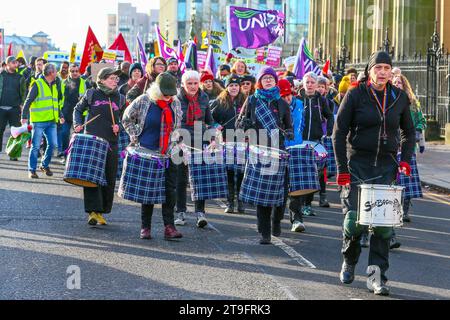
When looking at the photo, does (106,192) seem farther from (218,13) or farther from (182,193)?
(218,13)

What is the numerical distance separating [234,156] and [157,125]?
2703 mm

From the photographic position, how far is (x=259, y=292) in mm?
7781

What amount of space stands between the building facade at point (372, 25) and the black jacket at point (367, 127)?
68.3 ft

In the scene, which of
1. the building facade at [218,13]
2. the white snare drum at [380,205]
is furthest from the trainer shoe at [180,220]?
the building facade at [218,13]

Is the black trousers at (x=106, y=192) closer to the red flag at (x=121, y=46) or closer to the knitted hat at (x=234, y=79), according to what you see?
the knitted hat at (x=234, y=79)

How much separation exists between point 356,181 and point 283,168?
94.6 inches

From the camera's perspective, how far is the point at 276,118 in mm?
10461

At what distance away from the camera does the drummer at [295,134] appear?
11352 mm

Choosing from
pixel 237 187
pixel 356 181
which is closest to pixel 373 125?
pixel 356 181

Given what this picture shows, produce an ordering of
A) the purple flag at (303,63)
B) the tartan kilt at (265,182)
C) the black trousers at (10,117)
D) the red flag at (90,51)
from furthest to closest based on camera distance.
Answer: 1. the red flag at (90,51)
2. the black trousers at (10,117)
3. the purple flag at (303,63)
4. the tartan kilt at (265,182)

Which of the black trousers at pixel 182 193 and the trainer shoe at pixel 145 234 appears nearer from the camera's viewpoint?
the trainer shoe at pixel 145 234

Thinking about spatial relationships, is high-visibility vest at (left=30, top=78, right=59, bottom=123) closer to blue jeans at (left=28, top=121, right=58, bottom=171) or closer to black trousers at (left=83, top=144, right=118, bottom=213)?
→ blue jeans at (left=28, top=121, right=58, bottom=171)
